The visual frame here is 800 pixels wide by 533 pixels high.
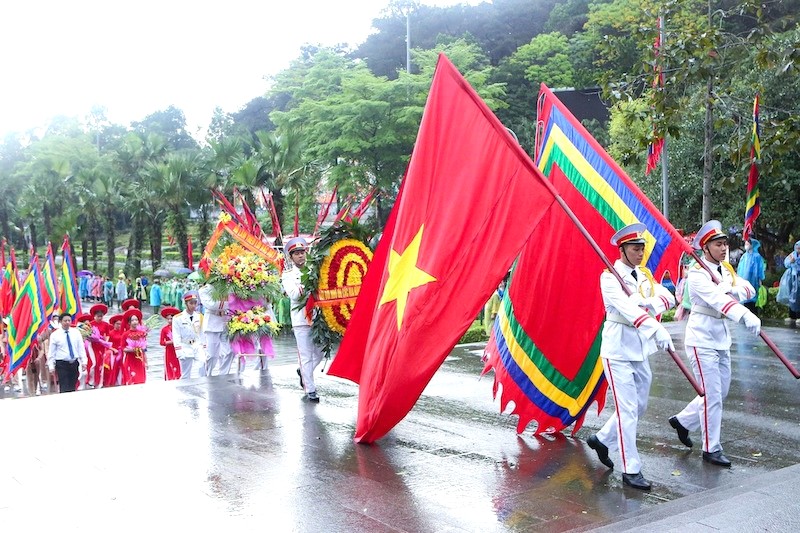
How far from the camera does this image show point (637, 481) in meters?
6.30

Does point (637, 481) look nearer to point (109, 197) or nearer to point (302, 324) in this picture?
point (302, 324)

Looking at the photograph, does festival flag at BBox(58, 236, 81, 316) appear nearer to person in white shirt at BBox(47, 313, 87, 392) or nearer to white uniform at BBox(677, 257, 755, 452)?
person in white shirt at BBox(47, 313, 87, 392)

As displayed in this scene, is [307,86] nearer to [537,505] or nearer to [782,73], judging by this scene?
[782,73]

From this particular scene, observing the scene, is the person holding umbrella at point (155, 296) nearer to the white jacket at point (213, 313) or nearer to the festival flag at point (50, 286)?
the festival flag at point (50, 286)

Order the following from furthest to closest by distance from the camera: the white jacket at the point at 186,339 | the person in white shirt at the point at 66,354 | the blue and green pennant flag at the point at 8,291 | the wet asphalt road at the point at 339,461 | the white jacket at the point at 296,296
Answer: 1. the blue and green pennant flag at the point at 8,291
2. the white jacket at the point at 186,339
3. the person in white shirt at the point at 66,354
4. the white jacket at the point at 296,296
5. the wet asphalt road at the point at 339,461

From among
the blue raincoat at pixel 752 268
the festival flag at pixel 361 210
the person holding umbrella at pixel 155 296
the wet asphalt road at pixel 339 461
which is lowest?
the person holding umbrella at pixel 155 296

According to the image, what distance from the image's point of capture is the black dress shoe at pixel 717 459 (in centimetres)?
693

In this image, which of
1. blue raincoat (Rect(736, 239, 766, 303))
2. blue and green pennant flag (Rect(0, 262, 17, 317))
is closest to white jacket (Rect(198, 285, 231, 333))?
blue and green pennant flag (Rect(0, 262, 17, 317))

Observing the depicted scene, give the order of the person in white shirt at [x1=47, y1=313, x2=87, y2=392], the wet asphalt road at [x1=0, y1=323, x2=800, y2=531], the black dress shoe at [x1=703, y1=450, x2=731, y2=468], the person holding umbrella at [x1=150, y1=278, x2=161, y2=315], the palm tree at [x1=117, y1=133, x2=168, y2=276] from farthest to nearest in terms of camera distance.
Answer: the palm tree at [x1=117, y1=133, x2=168, y2=276], the person holding umbrella at [x1=150, y1=278, x2=161, y2=315], the person in white shirt at [x1=47, y1=313, x2=87, y2=392], the black dress shoe at [x1=703, y1=450, x2=731, y2=468], the wet asphalt road at [x1=0, y1=323, x2=800, y2=531]

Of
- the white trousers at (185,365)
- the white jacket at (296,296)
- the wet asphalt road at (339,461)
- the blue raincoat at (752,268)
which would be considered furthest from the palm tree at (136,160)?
the white jacket at (296,296)

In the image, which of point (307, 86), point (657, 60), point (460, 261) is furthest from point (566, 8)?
point (460, 261)

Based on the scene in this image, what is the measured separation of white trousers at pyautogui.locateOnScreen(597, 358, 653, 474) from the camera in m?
6.39

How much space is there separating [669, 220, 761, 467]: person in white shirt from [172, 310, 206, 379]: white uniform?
807cm

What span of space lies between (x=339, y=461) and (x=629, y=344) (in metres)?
2.58
